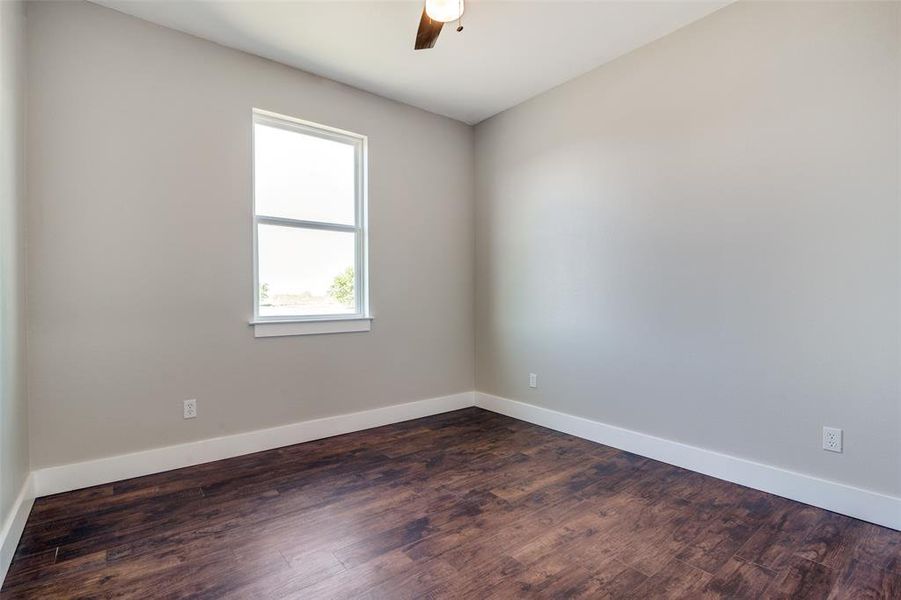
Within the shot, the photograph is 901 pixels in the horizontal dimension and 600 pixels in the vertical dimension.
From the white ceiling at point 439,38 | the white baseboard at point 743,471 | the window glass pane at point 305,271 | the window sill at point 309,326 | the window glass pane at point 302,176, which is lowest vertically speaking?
the white baseboard at point 743,471

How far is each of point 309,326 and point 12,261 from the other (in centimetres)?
164

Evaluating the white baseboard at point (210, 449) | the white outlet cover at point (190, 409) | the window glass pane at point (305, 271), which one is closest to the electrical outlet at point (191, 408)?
the white outlet cover at point (190, 409)

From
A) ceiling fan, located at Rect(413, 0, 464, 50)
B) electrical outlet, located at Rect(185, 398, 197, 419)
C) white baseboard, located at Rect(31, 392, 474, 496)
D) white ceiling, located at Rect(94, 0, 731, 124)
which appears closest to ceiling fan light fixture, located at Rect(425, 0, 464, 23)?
ceiling fan, located at Rect(413, 0, 464, 50)

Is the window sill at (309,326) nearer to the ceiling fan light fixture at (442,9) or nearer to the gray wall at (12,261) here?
the gray wall at (12,261)

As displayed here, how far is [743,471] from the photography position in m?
2.54

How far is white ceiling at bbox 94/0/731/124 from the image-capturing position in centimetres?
256

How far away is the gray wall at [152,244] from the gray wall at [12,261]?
0.16 m

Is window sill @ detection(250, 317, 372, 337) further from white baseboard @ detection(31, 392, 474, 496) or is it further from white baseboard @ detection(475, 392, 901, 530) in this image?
white baseboard @ detection(475, 392, 901, 530)

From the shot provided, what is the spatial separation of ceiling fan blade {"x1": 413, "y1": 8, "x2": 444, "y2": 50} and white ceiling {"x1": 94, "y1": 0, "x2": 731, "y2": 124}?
0.38 m

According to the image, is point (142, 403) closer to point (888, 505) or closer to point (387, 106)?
point (387, 106)

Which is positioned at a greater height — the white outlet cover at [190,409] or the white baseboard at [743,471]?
the white outlet cover at [190,409]

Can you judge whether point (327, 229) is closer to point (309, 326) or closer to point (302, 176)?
point (302, 176)

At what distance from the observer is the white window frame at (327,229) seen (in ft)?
10.3

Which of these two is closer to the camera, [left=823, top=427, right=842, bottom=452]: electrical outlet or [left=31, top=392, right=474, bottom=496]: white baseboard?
[left=823, top=427, right=842, bottom=452]: electrical outlet
